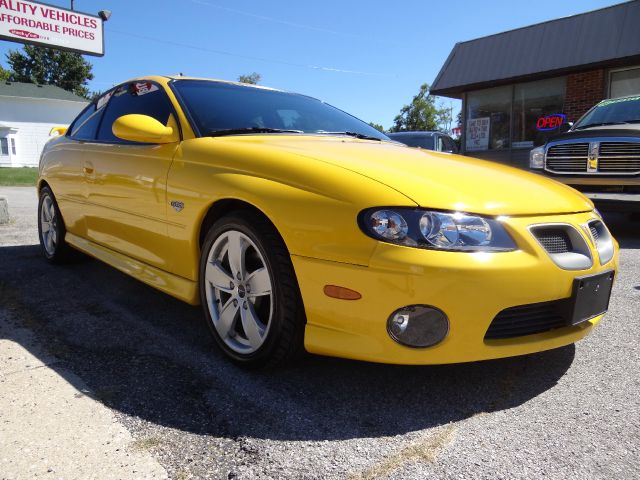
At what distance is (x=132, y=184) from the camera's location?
3.15 meters

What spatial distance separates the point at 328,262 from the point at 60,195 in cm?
318

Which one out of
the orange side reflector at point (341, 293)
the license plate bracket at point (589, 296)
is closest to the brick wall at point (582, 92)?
the license plate bracket at point (589, 296)

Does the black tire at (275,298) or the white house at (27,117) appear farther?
the white house at (27,117)

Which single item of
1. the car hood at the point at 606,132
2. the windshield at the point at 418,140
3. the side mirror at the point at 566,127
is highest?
the side mirror at the point at 566,127

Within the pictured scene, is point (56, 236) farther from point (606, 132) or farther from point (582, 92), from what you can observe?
point (582, 92)

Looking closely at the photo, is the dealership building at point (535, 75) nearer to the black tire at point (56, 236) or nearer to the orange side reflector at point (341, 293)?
the black tire at point (56, 236)

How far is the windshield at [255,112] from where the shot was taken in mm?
2986

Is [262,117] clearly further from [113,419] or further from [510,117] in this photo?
[510,117]

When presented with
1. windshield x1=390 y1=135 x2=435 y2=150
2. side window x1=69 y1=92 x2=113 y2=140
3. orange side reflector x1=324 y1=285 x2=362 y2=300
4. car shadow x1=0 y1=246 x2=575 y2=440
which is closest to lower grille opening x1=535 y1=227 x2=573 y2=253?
car shadow x1=0 y1=246 x2=575 y2=440

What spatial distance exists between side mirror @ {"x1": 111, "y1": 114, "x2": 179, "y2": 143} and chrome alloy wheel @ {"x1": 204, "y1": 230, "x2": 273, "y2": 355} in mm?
766

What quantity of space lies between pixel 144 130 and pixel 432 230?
1724 millimetres

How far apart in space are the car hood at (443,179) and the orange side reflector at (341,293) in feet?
1.43

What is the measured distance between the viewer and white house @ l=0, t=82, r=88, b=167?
40.0 metres

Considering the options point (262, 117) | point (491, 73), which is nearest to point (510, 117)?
point (491, 73)
